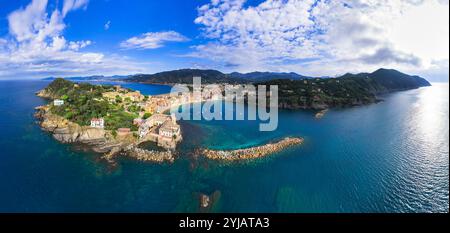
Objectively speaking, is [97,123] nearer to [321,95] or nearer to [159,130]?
[159,130]

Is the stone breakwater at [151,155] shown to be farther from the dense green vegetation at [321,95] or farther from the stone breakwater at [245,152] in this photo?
the dense green vegetation at [321,95]

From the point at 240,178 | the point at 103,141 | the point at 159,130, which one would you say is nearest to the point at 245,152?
the point at 240,178

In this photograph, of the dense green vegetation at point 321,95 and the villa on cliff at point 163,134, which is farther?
the dense green vegetation at point 321,95

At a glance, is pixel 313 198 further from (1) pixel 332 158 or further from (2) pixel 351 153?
(2) pixel 351 153

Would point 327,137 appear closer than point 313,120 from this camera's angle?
Yes

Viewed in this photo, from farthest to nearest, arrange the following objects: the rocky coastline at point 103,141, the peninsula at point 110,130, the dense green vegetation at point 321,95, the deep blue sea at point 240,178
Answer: the dense green vegetation at point 321,95
the peninsula at point 110,130
the rocky coastline at point 103,141
the deep blue sea at point 240,178

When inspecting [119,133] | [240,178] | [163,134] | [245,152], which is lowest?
[240,178]

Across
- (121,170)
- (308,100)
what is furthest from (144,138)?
(308,100)

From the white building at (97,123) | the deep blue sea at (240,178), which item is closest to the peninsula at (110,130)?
the white building at (97,123)
